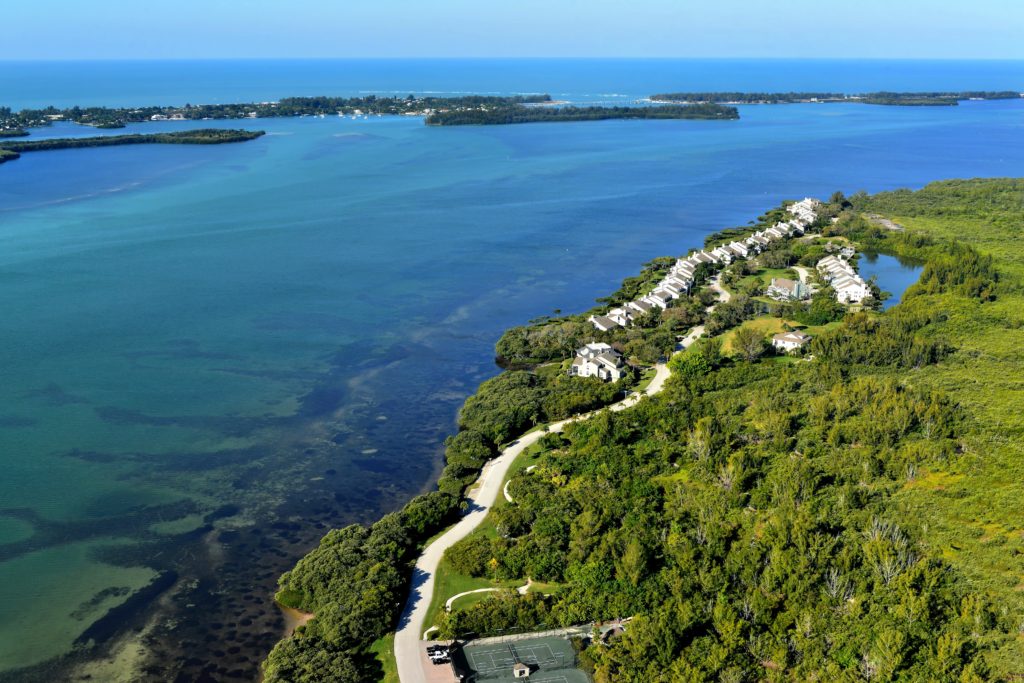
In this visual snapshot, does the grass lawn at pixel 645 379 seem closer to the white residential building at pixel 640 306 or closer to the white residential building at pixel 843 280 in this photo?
the white residential building at pixel 640 306

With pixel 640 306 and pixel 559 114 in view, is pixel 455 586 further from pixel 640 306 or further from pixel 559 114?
pixel 559 114

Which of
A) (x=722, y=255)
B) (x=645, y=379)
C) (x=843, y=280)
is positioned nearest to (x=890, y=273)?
(x=843, y=280)

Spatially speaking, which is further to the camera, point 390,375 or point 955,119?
point 955,119

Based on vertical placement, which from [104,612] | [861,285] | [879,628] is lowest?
[104,612]

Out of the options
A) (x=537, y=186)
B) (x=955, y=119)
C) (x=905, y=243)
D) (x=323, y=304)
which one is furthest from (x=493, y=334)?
(x=955, y=119)

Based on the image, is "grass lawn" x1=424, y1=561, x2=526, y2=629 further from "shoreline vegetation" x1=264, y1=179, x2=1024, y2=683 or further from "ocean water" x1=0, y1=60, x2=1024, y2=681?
"ocean water" x1=0, y1=60, x2=1024, y2=681

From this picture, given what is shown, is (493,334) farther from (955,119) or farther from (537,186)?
(955,119)
